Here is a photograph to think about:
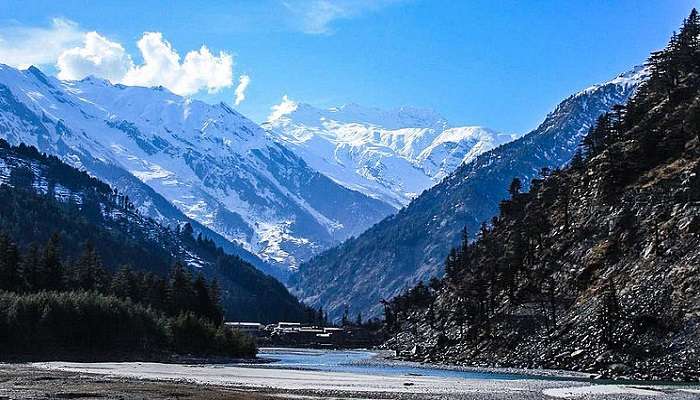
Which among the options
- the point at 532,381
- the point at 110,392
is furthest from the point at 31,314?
the point at 532,381

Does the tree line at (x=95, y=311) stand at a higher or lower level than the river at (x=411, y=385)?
higher

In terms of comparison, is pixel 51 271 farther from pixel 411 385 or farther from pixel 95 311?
pixel 411 385

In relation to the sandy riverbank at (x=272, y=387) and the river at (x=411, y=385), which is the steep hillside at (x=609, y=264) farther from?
the sandy riverbank at (x=272, y=387)

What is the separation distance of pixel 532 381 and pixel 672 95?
78.5 meters

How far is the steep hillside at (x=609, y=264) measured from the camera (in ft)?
315

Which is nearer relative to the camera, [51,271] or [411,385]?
[411,385]

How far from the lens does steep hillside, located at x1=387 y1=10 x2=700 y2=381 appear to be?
3781 inches

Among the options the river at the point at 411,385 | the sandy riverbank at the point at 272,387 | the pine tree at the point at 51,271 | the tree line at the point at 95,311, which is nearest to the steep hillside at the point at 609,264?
the river at the point at 411,385

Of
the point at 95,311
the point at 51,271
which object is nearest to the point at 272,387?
the point at 95,311

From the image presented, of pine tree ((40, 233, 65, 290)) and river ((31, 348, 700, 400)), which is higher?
pine tree ((40, 233, 65, 290))

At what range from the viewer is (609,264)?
116 metres

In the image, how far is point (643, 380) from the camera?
289 ft

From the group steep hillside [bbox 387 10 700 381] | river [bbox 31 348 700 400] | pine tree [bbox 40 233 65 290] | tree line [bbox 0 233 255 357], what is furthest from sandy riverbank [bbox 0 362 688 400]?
pine tree [bbox 40 233 65 290]

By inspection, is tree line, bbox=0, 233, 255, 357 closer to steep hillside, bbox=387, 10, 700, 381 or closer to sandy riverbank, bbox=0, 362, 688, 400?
sandy riverbank, bbox=0, 362, 688, 400
